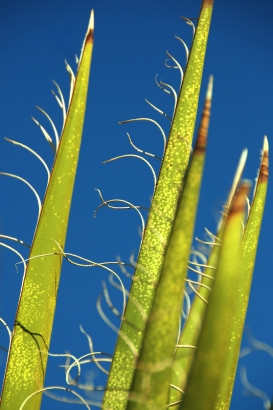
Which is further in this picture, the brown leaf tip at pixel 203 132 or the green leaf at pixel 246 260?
the green leaf at pixel 246 260

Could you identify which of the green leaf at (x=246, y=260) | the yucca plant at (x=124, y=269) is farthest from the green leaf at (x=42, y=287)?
the green leaf at (x=246, y=260)

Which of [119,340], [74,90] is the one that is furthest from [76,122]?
[119,340]

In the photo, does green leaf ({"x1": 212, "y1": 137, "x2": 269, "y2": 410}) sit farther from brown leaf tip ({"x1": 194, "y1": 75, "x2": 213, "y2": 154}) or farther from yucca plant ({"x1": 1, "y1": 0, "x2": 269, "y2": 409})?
brown leaf tip ({"x1": 194, "y1": 75, "x2": 213, "y2": 154})

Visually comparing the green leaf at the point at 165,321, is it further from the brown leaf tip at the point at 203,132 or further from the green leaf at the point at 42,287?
the green leaf at the point at 42,287

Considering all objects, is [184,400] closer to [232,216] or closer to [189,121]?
[232,216]

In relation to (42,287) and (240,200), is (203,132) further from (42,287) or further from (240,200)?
(42,287)

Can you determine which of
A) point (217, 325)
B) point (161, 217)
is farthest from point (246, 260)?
point (217, 325)

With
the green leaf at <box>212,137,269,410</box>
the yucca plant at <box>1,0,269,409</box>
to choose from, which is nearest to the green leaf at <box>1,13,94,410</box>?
the yucca plant at <box>1,0,269,409</box>
